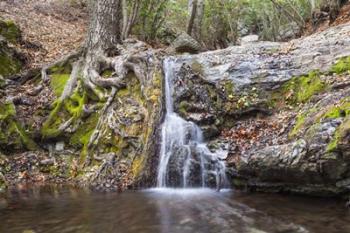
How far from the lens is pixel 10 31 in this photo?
14.5 meters

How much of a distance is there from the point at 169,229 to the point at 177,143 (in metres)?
3.34

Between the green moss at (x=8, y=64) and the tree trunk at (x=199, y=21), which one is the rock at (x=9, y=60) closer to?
the green moss at (x=8, y=64)

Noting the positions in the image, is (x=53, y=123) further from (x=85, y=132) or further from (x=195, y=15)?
(x=195, y=15)

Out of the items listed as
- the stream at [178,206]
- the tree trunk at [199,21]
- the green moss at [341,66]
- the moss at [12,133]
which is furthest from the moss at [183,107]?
the tree trunk at [199,21]

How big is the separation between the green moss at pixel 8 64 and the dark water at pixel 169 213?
558 centimetres

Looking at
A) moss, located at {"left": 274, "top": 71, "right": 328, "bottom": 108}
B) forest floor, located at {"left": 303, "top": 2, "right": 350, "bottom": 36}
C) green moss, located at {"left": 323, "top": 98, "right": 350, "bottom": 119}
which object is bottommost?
green moss, located at {"left": 323, "top": 98, "right": 350, "bottom": 119}

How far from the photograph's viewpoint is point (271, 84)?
33.4 ft

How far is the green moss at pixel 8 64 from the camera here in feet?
42.2

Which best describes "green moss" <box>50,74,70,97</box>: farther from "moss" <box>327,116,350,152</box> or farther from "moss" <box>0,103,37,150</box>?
"moss" <box>327,116,350,152</box>

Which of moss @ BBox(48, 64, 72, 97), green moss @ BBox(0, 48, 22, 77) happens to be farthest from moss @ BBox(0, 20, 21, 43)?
moss @ BBox(48, 64, 72, 97)

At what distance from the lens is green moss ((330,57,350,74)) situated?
31.0 ft

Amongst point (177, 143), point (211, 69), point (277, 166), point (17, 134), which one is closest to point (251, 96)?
point (211, 69)

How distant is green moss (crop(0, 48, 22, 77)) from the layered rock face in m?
5.30

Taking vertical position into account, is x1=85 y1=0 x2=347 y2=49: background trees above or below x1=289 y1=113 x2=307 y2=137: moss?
above
